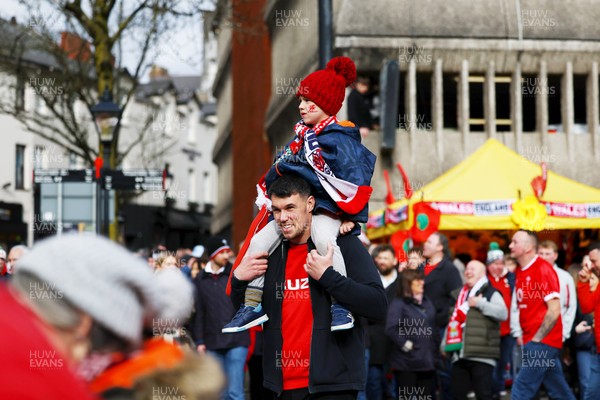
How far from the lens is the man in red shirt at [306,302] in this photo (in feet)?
18.5

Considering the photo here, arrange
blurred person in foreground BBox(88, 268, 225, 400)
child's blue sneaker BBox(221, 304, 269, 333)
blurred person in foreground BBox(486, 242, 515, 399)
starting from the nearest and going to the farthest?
blurred person in foreground BBox(88, 268, 225, 400) < child's blue sneaker BBox(221, 304, 269, 333) < blurred person in foreground BBox(486, 242, 515, 399)

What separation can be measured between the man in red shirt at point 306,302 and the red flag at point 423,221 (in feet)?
33.9

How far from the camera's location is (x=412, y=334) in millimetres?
12461

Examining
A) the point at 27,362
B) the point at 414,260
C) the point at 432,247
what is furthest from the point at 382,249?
the point at 27,362

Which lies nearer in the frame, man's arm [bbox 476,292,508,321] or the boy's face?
the boy's face

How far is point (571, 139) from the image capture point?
85.7 feet

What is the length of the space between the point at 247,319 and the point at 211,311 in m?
7.76

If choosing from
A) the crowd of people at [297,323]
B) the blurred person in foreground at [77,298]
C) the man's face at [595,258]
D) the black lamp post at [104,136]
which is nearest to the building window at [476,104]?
the black lamp post at [104,136]

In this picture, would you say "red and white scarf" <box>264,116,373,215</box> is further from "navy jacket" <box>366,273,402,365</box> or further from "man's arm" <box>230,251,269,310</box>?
"navy jacket" <box>366,273,402,365</box>

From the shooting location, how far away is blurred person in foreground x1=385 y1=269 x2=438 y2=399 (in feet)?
40.7

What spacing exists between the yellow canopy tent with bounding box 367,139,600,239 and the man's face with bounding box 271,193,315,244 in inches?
431

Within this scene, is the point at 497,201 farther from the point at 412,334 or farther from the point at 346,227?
the point at 346,227

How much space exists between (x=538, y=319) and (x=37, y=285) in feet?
28.5

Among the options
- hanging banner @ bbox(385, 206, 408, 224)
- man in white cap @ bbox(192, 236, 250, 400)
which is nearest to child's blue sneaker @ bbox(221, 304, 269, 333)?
man in white cap @ bbox(192, 236, 250, 400)
